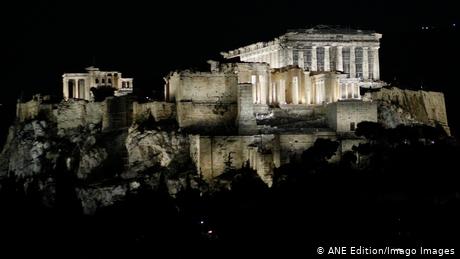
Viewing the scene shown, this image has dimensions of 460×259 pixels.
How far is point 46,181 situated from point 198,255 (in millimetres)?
20969

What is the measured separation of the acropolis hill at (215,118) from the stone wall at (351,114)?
0.07 meters

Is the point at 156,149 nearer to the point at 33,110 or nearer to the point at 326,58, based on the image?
the point at 33,110

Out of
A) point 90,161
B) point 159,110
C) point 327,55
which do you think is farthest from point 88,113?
point 327,55

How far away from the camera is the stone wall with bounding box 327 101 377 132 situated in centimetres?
8275

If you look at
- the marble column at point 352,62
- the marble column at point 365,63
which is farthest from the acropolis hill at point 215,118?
the marble column at point 365,63

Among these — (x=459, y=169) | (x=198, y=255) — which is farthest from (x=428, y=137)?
(x=198, y=255)

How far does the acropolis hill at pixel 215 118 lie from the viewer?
260ft

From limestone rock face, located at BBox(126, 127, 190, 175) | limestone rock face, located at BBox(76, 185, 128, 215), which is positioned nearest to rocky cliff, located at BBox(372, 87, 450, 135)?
limestone rock face, located at BBox(126, 127, 190, 175)

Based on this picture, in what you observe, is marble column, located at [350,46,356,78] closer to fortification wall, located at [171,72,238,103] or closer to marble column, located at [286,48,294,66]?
marble column, located at [286,48,294,66]

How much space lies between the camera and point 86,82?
98.9 m

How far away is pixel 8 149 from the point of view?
94.6m

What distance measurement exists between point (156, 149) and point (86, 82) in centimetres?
2018

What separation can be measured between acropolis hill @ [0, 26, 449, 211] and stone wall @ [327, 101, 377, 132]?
0.24 feet

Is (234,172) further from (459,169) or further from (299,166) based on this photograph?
(459,169)
